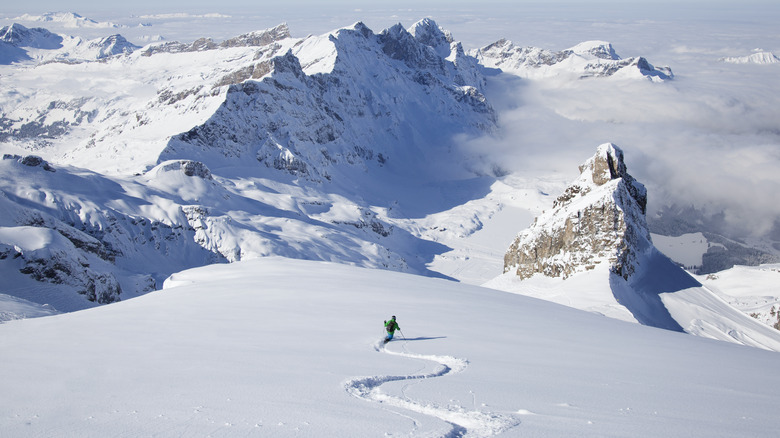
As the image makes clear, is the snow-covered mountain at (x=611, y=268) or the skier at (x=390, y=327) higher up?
the skier at (x=390, y=327)

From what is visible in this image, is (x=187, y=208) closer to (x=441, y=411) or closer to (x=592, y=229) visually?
(x=592, y=229)

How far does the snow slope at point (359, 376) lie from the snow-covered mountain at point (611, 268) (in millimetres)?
31966

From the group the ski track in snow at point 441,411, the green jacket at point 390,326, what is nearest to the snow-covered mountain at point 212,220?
the green jacket at point 390,326

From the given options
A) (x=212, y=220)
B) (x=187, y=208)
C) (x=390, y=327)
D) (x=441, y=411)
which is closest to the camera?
(x=441, y=411)

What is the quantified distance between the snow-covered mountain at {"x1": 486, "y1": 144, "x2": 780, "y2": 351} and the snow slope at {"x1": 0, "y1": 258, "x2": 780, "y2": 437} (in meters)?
32.0

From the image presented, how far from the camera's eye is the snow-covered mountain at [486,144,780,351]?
50438 millimetres

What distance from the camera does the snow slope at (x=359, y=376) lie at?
8523 millimetres

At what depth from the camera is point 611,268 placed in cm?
5569

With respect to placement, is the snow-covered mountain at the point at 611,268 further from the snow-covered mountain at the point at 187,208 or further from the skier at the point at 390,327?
the snow-covered mountain at the point at 187,208

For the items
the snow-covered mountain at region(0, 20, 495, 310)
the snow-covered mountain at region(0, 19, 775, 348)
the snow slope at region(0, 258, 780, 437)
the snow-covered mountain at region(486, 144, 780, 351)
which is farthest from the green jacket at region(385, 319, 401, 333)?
the snow-covered mountain at region(0, 20, 495, 310)

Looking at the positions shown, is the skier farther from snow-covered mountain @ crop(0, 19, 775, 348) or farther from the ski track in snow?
snow-covered mountain @ crop(0, 19, 775, 348)

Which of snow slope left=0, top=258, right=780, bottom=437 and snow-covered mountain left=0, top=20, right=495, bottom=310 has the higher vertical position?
snow slope left=0, top=258, right=780, bottom=437

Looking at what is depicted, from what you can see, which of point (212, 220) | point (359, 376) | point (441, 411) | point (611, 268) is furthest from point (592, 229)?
point (212, 220)

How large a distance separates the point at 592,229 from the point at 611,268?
6217 mm
